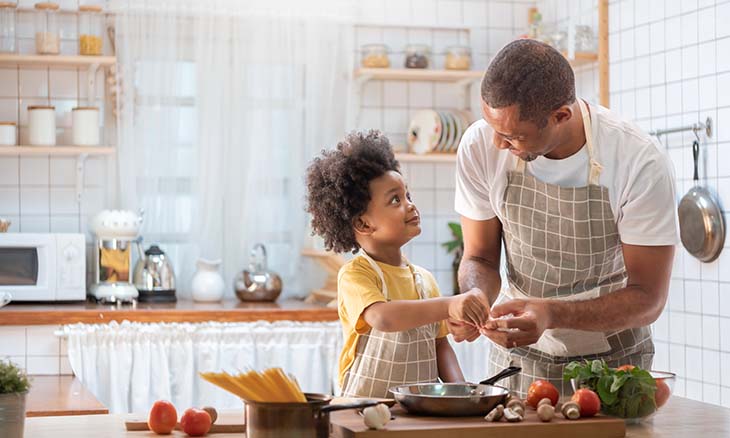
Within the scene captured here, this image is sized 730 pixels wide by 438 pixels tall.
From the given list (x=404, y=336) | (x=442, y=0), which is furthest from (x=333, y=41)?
(x=404, y=336)

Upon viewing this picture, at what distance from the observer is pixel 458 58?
5.04 metres

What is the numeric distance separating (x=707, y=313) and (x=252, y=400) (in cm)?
281

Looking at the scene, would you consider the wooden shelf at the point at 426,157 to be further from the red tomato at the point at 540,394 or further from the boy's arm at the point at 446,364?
the red tomato at the point at 540,394

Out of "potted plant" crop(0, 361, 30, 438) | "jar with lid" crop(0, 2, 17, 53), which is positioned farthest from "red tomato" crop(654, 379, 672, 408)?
"jar with lid" crop(0, 2, 17, 53)

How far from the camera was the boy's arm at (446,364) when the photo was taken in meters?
2.44

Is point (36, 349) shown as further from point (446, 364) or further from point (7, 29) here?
point (446, 364)

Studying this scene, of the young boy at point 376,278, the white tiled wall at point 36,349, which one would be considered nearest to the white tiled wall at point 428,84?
the white tiled wall at point 36,349

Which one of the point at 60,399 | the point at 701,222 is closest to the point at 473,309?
the point at 60,399

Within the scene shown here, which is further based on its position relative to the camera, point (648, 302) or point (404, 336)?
point (404, 336)

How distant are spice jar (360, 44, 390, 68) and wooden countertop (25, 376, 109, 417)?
6.48 ft

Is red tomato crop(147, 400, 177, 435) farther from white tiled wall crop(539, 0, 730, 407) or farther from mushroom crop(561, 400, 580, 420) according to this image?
white tiled wall crop(539, 0, 730, 407)

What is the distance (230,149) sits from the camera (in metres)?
4.96

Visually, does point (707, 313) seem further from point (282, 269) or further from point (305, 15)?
point (305, 15)

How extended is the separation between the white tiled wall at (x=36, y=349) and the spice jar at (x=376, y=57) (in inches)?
73.7
